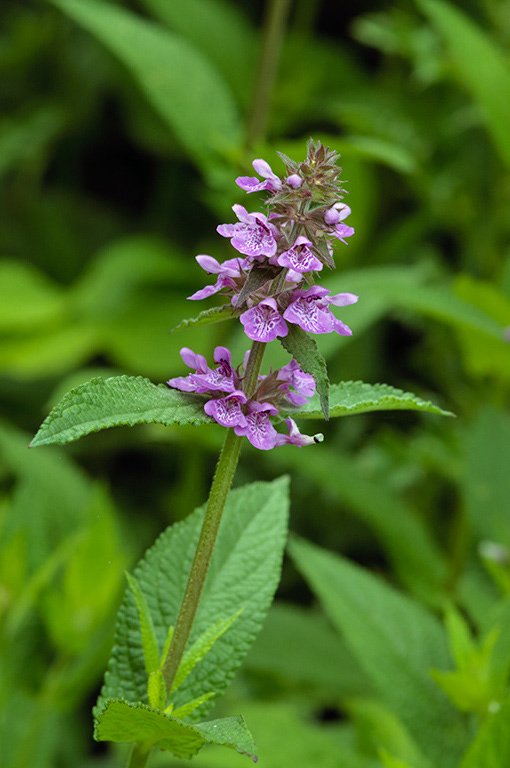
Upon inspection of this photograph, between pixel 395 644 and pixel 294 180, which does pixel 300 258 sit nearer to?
pixel 294 180

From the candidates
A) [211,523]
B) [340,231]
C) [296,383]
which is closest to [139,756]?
[211,523]

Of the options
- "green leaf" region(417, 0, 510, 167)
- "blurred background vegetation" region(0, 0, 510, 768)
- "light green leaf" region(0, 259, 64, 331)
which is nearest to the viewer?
"blurred background vegetation" region(0, 0, 510, 768)

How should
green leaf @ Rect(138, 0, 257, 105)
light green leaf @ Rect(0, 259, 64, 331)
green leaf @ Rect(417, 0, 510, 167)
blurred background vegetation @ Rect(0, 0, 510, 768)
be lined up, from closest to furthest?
1. blurred background vegetation @ Rect(0, 0, 510, 768)
2. green leaf @ Rect(417, 0, 510, 167)
3. light green leaf @ Rect(0, 259, 64, 331)
4. green leaf @ Rect(138, 0, 257, 105)

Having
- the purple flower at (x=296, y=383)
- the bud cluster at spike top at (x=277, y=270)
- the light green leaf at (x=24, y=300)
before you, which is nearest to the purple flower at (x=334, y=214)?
the bud cluster at spike top at (x=277, y=270)

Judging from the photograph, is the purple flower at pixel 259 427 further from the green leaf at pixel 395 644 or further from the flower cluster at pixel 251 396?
the green leaf at pixel 395 644

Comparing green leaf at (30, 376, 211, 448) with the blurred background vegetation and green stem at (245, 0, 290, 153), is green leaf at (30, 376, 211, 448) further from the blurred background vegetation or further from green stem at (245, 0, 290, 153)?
green stem at (245, 0, 290, 153)

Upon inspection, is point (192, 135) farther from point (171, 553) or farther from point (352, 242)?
point (171, 553)

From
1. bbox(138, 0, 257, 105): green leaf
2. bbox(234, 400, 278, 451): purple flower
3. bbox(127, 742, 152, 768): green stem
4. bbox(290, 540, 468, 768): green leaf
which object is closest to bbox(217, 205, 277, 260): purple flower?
bbox(234, 400, 278, 451): purple flower
